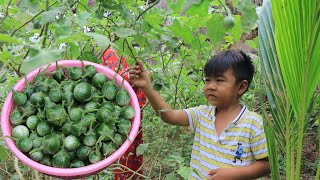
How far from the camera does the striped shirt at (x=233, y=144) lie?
1.67 m

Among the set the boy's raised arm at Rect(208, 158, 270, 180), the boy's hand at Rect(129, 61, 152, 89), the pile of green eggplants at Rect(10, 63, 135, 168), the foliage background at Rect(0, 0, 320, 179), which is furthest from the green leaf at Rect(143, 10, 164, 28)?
the boy's raised arm at Rect(208, 158, 270, 180)

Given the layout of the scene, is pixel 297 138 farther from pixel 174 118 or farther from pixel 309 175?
pixel 309 175

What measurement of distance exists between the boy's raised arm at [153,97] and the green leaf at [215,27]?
30cm

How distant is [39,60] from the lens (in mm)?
760

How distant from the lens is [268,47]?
1287 millimetres

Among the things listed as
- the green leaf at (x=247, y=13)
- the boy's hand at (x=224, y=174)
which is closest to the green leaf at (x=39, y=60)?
the green leaf at (x=247, y=13)

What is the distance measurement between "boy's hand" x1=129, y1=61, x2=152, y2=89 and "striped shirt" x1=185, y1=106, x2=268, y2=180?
0.33m

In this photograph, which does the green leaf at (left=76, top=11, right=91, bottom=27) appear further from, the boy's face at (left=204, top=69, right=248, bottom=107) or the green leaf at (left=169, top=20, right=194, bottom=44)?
the boy's face at (left=204, top=69, right=248, bottom=107)

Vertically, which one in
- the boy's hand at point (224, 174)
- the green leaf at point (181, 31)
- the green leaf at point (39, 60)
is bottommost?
the boy's hand at point (224, 174)

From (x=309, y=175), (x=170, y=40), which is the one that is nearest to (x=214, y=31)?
(x=170, y=40)

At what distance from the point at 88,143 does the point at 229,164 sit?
0.70 m

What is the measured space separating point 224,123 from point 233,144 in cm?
11

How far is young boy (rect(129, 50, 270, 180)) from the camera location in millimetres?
1653

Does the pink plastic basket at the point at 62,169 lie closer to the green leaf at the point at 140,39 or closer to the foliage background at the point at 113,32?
the foliage background at the point at 113,32
